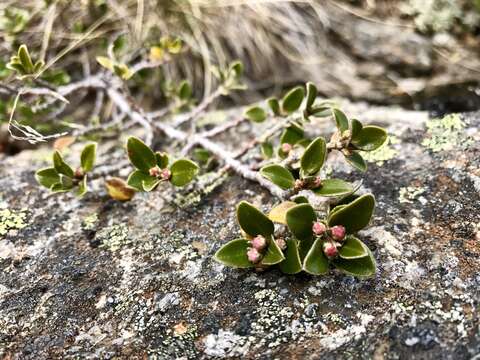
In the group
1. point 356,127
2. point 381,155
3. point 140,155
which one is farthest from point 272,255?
point 381,155

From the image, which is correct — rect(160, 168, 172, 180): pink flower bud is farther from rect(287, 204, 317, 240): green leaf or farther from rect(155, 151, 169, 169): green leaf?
rect(287, 204, 317, 240): green leaf

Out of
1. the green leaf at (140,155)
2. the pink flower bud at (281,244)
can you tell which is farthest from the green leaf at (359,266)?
the green leaf at (140,155)

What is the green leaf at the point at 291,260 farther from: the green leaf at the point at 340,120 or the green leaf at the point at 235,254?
the green leaf at the point at 340,120

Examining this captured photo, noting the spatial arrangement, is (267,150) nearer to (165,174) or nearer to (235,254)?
(165,174)

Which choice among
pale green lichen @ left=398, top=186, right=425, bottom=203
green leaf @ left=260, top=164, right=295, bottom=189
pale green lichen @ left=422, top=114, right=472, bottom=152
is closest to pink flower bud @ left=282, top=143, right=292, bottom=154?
green leaf @ left=260, top=164, right=295, bottom=189

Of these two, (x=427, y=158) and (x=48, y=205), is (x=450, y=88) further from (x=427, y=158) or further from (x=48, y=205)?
(x=48, y=205)

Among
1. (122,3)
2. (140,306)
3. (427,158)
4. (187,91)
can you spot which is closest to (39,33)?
(122,3)
